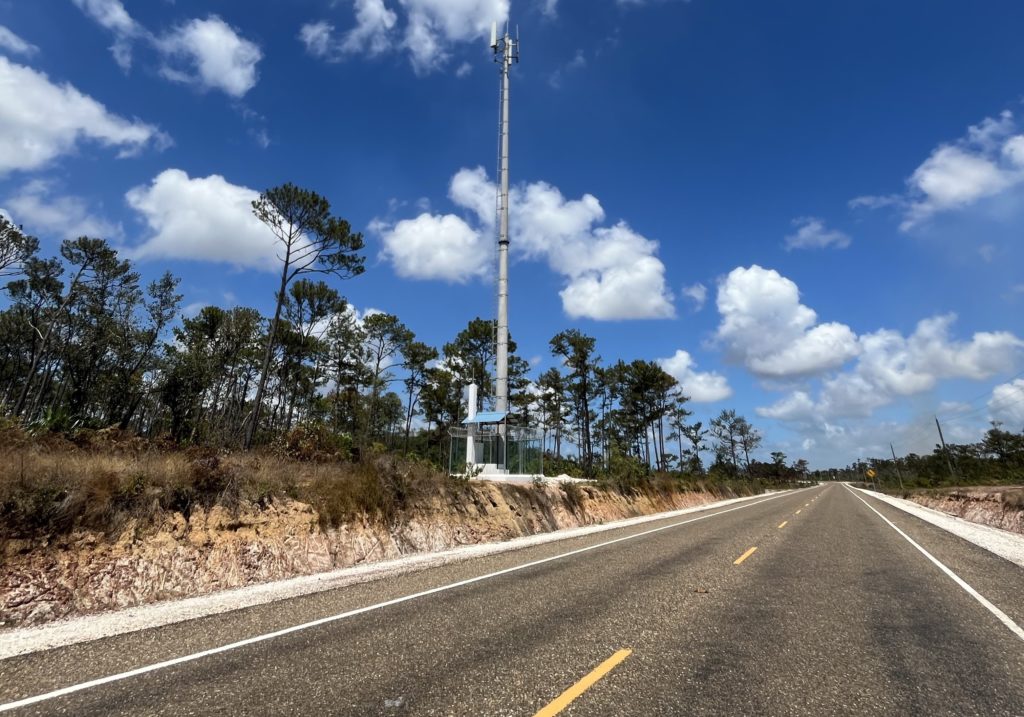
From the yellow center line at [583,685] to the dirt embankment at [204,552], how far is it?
803cm

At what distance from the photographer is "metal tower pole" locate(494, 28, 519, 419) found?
35219 mm

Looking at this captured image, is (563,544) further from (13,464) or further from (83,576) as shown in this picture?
(13,464)

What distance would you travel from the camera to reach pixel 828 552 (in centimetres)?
1262

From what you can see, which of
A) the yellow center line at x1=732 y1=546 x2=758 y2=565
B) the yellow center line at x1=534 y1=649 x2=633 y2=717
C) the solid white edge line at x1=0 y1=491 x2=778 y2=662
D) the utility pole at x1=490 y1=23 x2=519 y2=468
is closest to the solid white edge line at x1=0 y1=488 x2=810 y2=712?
the solid white edge line at x1=0 y1=491 x2=778 y2=662

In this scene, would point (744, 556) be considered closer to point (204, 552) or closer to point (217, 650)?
point (217, 650)

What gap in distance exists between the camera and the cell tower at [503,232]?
35.3m

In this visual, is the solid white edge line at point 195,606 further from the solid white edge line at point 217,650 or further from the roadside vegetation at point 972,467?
the roadside vegetation at point 972,467

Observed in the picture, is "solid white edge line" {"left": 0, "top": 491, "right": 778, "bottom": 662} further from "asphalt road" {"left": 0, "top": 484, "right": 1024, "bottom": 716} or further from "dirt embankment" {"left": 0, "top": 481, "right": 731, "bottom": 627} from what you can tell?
"asphalt road" {"left": 0, "top": 484, "right": 1024, "bottom": 716}

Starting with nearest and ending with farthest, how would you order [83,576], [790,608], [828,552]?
[790,608], [83,576], [828,552]

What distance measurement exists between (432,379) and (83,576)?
134 feet

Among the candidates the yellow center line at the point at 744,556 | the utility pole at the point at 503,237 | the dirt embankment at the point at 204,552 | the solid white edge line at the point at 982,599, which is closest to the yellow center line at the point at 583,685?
the solid white edge line at the point at 982,599

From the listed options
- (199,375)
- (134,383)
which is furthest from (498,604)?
(134,383)

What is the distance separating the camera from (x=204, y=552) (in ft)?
32.7

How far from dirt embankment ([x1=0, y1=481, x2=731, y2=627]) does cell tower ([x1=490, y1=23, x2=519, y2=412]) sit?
17.9m
